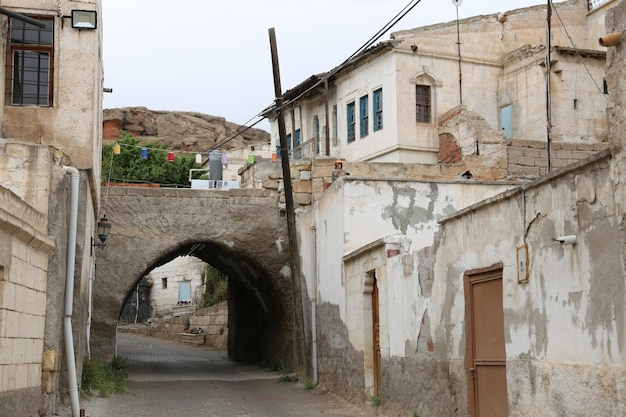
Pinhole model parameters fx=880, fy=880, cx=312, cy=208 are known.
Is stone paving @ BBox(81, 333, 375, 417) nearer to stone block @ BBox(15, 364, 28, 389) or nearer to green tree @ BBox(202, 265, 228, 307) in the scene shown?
stone block @ BBox(15, 364, 28, 389)

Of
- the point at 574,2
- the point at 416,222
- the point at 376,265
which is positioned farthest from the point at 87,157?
the point at 574,2

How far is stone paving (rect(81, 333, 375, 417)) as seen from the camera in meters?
14.2

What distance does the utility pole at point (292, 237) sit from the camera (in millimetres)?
18359

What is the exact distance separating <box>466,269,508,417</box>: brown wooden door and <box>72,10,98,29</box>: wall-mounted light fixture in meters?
8.18

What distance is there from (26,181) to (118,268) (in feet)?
28.2

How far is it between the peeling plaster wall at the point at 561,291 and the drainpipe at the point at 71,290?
5.85 m

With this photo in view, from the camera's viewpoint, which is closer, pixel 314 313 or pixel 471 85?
pixel 314 313

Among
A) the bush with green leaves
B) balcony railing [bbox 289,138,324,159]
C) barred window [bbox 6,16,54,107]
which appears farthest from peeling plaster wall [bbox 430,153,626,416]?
balcony railing [bbox 289,138,324,159]

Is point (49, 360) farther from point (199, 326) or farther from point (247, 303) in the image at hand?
point (199, 326)

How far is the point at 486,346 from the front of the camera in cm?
935

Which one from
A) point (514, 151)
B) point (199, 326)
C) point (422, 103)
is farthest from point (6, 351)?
point (199, 326)

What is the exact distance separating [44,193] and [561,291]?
24.4 feet

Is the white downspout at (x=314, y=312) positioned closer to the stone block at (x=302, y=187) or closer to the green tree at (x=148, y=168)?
the stone block at (x=302, y=187)

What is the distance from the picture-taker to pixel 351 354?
14.9 meters
